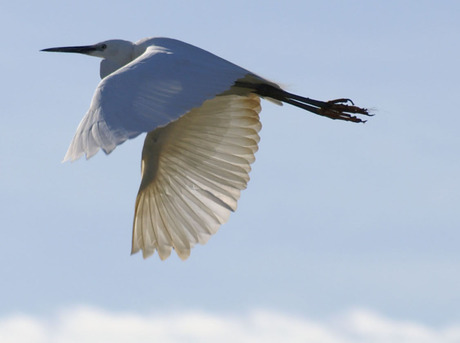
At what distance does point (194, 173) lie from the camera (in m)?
10.5

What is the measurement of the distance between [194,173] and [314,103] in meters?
1.22

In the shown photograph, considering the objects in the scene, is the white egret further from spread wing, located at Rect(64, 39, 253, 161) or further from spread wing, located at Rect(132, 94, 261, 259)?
spread wing, located at Rect(64, 39, 253, 161)

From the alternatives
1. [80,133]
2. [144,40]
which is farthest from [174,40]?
[80,133]

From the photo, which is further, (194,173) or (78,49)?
(78,49)

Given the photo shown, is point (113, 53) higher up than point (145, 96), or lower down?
higher up

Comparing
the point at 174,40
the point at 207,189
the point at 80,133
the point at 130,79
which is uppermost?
the point at 174,40

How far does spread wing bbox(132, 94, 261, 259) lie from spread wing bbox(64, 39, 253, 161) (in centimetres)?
116

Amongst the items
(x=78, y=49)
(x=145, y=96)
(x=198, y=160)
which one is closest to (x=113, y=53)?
(x=78, y=49)

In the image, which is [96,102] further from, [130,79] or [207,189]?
[207,189]

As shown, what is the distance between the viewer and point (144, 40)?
1055cm

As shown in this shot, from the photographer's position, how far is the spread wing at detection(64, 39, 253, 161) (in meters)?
7.36

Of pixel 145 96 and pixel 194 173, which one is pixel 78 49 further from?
pixel 145 96

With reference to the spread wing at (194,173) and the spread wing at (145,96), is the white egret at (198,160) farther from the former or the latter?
the spread wing at (145,96)

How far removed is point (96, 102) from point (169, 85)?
60cm
